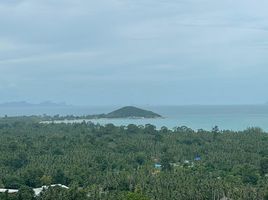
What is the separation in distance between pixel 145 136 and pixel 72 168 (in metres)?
34.2

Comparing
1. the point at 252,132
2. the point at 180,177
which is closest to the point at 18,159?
the point at 180,177

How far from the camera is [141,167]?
53.4 m

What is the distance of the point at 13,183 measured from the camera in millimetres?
46594

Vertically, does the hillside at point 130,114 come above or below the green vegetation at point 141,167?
above

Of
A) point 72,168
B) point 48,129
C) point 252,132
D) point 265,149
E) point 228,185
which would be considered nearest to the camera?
point 228,185

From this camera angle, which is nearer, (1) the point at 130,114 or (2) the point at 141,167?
(2) the point at 141,167

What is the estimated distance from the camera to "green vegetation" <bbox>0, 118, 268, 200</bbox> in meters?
39.3

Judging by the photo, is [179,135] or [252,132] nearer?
[179,135]

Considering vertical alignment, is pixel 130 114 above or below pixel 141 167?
above

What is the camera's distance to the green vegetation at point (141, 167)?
129ft

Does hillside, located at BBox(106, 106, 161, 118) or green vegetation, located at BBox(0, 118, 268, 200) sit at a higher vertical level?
hillside, located at BBox(106, 106, 161, 118)

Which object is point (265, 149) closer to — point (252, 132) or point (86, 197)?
point (252, 132)

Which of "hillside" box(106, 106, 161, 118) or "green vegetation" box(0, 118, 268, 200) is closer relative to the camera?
"green vegetation" box(0, 118, 268, 200)

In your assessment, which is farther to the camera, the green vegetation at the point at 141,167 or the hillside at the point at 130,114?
the hillside at the point at 130,114
